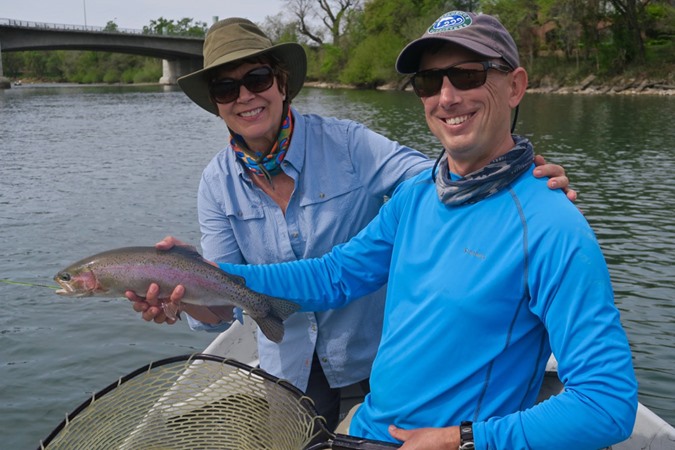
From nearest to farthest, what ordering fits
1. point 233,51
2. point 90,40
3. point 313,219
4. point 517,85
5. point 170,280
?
point 517,85, point 170,280, point 233,51, point 313,219, point 90,40

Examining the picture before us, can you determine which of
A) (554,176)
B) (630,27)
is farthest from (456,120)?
(630,27)

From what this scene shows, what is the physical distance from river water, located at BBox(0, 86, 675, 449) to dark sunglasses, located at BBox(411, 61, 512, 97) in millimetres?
5439

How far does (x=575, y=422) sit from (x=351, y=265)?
1398 mm

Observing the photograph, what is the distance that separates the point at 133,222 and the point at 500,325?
44.2 feet

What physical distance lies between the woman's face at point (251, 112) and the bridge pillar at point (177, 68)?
3518 inches

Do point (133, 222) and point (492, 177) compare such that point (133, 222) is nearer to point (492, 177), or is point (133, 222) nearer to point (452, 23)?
point (452, 23)

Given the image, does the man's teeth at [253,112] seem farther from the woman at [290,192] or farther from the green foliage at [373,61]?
the green foliage at [373,61]

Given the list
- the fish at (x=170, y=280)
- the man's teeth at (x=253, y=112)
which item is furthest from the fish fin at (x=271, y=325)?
the man's teeth at (x=253, y=112)

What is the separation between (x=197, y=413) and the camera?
3633mm

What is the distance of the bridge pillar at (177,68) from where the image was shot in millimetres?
92812

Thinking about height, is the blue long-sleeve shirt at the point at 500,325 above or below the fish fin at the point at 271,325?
above

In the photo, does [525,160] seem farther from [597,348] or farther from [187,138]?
[187,138]

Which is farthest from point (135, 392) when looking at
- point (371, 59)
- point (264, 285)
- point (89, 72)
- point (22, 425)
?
point (89, 72)

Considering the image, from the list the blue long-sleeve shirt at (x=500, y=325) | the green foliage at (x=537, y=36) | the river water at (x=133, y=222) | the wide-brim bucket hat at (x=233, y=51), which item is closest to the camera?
the blue long-sleeve shirt at (x=500, y=325)
